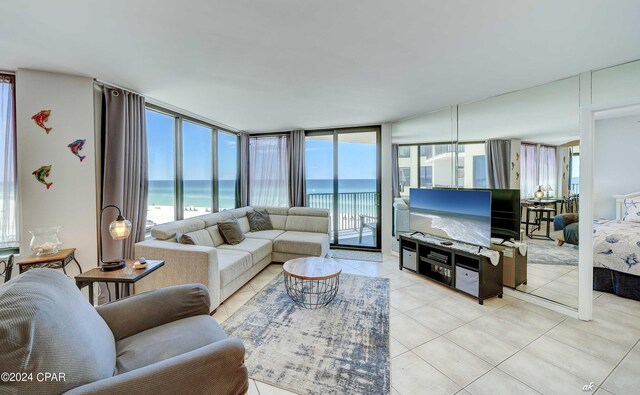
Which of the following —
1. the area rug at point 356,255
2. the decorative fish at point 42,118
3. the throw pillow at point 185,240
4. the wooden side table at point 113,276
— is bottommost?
the area rug at point 356,255

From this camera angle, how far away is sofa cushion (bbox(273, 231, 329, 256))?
149 inches

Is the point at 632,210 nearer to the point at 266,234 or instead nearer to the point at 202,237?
the point at 266,234

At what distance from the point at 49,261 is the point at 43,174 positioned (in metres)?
0.89

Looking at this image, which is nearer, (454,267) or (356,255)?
(454,267)

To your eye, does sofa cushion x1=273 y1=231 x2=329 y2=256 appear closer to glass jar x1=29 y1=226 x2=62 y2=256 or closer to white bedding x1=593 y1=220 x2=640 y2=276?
glass jar x1=29 y1=226 x2=62 y2=256

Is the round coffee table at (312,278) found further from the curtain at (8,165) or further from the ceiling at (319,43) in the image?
the curtain at (8,165)

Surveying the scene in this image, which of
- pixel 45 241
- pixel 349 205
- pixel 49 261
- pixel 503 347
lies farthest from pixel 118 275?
pixel 349 205

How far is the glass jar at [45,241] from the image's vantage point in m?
2.14

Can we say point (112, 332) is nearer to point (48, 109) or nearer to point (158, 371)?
point (158, 371)

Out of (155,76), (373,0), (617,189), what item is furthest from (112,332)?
(617,189)

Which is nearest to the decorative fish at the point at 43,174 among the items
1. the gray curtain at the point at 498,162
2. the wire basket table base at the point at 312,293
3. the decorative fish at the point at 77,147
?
the decorative fish at the point at 77,147

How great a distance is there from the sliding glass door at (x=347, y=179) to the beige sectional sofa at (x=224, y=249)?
639 mm

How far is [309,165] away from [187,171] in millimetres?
2271

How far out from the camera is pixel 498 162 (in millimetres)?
3072
